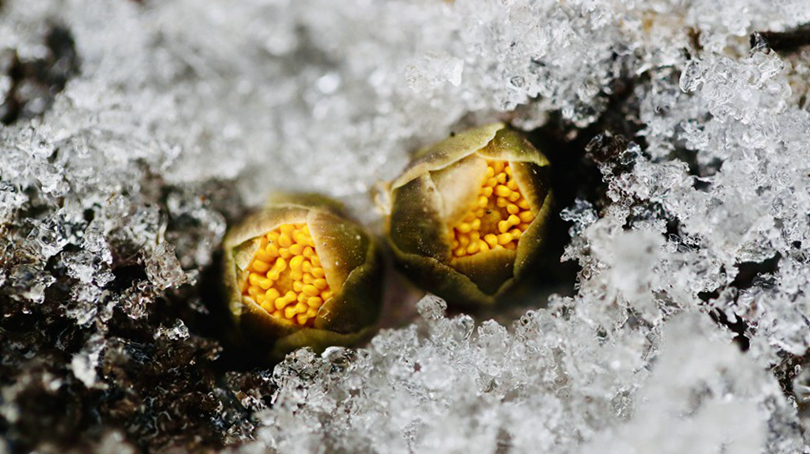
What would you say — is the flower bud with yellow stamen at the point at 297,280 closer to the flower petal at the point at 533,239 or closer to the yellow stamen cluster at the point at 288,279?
the yellow stamen cluster at the point at 288,279

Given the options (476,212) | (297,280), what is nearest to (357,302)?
(297,280)

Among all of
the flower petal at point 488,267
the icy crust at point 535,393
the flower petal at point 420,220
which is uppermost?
the flower petal at point 420,220

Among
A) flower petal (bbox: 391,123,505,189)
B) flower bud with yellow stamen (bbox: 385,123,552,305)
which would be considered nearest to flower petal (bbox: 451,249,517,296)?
flower bud with yellow stamen (bbox: 385,123,552,305)

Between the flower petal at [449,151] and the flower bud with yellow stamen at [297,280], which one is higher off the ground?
the flower petal at [449,151]

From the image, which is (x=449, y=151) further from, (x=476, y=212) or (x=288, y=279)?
(x=288, y=279)

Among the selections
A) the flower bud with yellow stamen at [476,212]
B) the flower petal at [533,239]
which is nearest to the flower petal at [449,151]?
the flower bud with yellow stamen at [476,212]

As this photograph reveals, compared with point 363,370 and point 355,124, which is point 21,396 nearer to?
point 363,370

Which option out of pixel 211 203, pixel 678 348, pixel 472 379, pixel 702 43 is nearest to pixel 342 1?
pixel 211 203
